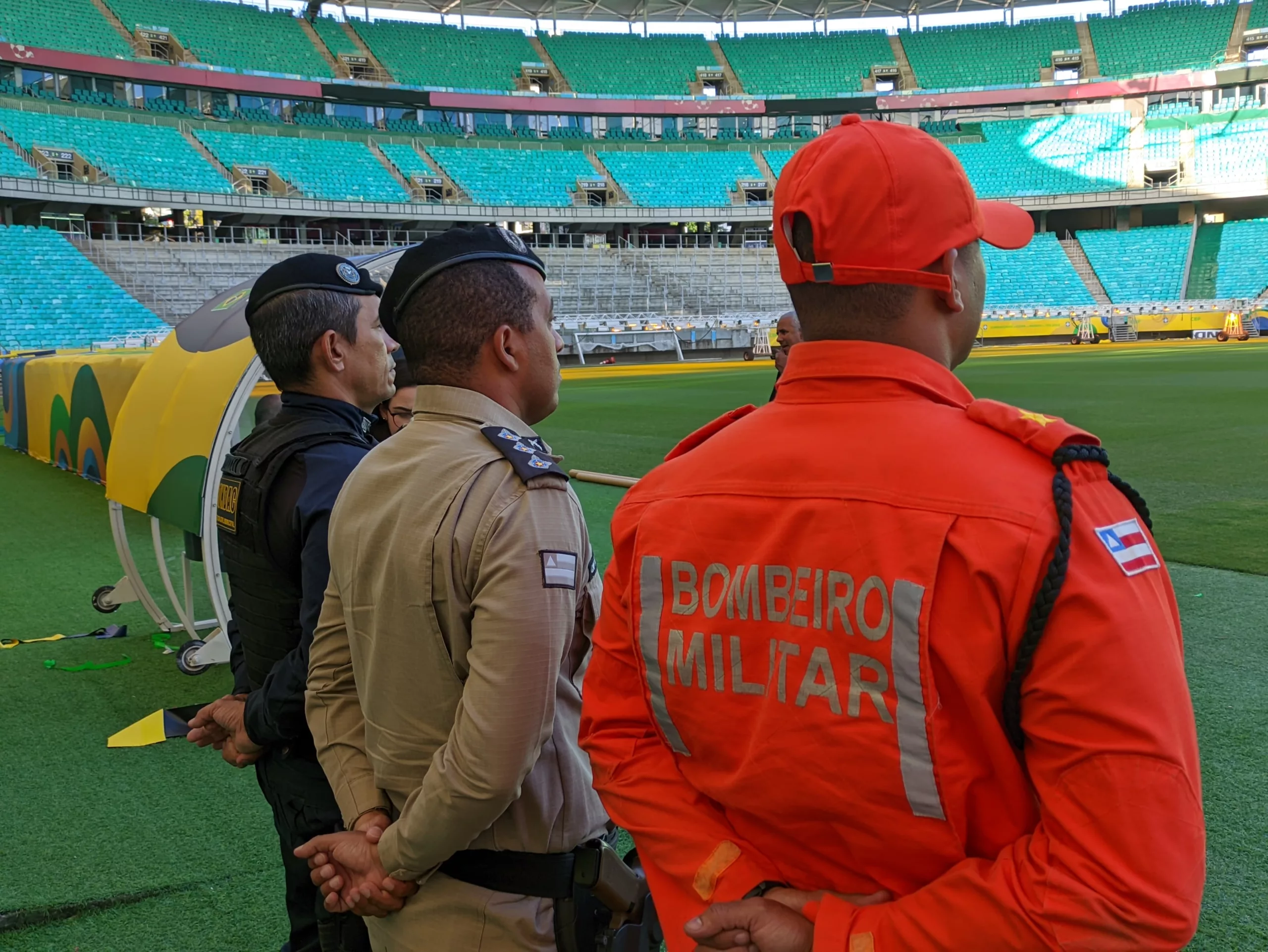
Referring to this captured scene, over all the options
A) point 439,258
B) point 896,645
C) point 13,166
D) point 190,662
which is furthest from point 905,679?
point 13,166

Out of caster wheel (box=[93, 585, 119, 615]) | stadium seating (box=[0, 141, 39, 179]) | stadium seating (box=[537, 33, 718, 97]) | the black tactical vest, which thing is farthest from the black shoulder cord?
stadium seating (box=[537, 33, 718, 97])

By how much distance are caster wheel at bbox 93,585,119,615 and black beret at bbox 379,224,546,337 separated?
546cm

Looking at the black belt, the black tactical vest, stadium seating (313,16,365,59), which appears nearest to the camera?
the black belt

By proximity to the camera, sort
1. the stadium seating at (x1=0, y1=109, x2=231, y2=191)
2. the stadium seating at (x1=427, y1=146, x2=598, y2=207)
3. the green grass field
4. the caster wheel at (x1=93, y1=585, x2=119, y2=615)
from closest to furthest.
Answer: the green grass field → the caster wheel at (x1=93, y1=585, x2=119, y2=615) → the stadium seating at (x1=0, y1=109, x2=231, y2=191) → the stadium seating at (x1=427, y1=146, x2=598, y2=207)

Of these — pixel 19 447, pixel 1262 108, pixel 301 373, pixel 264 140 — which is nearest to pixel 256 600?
pixel 301 373

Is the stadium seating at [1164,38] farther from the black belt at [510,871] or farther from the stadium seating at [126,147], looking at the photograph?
the black belt at [510,871]

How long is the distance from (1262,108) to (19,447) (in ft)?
189

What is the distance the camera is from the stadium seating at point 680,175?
52.6m

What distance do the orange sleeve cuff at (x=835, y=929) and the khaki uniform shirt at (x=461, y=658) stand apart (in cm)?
59

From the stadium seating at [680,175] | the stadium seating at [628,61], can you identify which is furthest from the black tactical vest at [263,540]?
the stadium seating at [628,61]

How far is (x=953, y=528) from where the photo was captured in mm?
1083

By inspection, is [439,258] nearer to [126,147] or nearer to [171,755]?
[171,755]

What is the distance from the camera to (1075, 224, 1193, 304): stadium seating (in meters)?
48.8

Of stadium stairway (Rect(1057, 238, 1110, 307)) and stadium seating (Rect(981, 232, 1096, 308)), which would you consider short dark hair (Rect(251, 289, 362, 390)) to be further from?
stadium stairway (Rect(1057, 238, 1110, 307))
